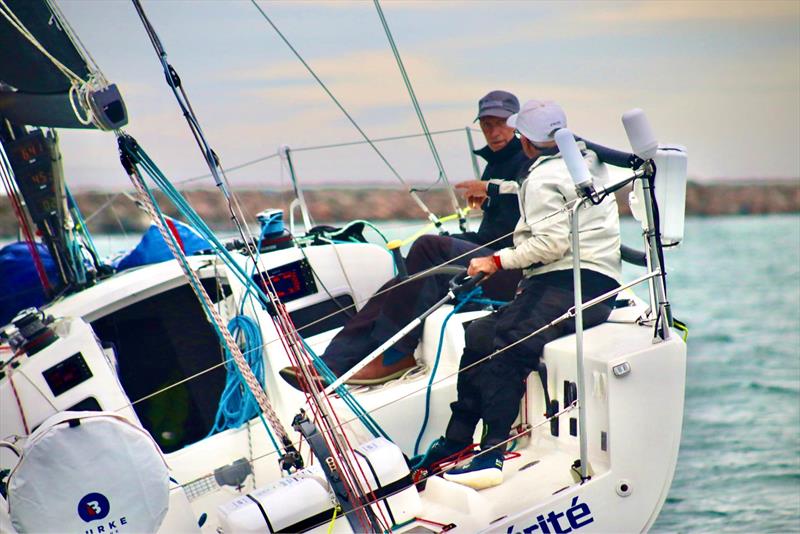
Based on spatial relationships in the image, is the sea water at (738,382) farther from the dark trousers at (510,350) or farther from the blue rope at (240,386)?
the blue rope at (240,386)

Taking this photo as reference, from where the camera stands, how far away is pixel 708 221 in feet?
19.6

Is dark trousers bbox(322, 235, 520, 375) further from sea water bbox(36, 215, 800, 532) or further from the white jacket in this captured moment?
sea water bbox(36, 215, 800, 532)

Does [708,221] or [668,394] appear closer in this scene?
[668,394]

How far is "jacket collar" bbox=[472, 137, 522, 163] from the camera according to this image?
3.09 m

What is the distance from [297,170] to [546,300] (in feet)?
5.38

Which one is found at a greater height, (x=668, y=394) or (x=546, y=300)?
(x=546, y=300)

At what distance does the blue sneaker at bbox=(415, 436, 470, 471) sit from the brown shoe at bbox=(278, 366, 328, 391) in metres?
0.38

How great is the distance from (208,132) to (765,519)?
11.3ft

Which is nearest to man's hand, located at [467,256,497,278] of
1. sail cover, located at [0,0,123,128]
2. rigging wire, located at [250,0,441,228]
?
rigging wire, located at [250,0,441,228]

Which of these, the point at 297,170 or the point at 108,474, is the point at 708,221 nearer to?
the point at 297,170

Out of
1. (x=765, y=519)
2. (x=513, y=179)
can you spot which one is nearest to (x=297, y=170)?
(x=513, y=179)

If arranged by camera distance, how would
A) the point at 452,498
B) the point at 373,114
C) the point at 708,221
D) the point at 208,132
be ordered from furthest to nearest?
the point at 708,221
the point at 208,132
the point at 373,114
the point at 452,498

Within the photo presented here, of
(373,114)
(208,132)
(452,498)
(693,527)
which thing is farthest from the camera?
(693,527)

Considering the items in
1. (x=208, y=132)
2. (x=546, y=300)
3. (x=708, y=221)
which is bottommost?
(x=708, y=221)
